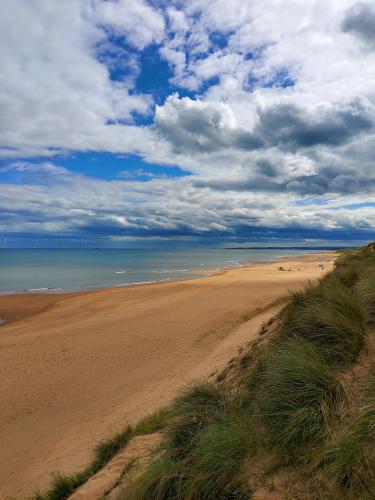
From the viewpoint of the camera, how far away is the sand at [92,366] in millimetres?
7164

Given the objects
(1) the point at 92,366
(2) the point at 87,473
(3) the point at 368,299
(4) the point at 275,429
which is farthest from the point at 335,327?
(1) the point at 92,366

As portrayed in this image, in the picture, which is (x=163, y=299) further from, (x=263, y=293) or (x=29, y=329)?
(x=29, y=329)

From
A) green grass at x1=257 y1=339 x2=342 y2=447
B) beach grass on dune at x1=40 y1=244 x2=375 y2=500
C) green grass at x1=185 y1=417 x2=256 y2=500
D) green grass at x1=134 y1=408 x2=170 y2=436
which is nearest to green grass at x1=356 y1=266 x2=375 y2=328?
beach grass on dune at x1=40 y1=244 x2=375 y2=500

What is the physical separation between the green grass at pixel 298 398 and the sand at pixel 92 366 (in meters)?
3.93

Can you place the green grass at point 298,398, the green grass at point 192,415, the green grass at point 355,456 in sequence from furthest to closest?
the green grass at point 192,415
the green grass at point 298,398
the green grass at point 355,456

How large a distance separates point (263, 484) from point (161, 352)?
988cm

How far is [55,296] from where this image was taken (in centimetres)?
3047

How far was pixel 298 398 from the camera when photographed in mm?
4191

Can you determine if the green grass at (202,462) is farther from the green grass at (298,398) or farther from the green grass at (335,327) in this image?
the green grass at (335,327)

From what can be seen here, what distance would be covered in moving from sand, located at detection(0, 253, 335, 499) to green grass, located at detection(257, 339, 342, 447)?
155 inches

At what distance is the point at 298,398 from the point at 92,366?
9444 millimetres

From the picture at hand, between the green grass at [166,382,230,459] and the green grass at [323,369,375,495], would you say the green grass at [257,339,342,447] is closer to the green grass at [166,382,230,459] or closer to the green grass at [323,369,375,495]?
the green grass at [323,369,375,495]

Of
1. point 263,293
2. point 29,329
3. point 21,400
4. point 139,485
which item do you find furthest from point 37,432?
point 263,293

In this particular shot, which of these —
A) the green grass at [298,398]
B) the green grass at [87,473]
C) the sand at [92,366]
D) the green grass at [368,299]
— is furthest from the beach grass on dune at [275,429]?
the sand at [92,366]
